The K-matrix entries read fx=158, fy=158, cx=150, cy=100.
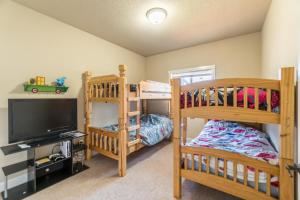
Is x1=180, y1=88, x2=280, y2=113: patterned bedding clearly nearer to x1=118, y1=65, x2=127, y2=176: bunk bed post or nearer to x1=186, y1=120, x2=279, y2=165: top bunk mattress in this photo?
x1=186, y1=120, x2=279, y2=165: top bunk mattress

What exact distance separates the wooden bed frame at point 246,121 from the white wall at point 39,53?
2.13 metres

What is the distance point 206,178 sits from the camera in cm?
163

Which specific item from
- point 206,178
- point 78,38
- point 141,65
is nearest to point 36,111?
point 78,38

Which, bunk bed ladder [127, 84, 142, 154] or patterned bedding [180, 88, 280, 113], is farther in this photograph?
bunk bed ladder [127, 84, 142, 154]

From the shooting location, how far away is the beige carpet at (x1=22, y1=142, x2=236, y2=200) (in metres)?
1.93

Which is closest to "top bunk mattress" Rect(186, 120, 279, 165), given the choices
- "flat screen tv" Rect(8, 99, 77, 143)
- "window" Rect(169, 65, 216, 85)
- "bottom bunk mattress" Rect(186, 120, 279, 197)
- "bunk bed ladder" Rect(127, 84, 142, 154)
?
"bottom bunk mattress" Rect(186, 120, 279, 197)

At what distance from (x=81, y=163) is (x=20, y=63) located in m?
1.82

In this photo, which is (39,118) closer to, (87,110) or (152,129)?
(87,110)

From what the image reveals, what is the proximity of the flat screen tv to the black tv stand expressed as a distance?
0.37 feet

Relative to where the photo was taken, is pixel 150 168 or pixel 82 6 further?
pixel 150 168

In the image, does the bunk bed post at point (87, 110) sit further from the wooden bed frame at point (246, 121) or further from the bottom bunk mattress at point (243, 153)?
the bottom bunk mattress at point (243, 153)

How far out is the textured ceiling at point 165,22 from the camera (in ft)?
7.50

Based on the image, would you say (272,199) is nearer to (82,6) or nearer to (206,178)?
(206,178)

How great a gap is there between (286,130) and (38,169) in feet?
9.25
